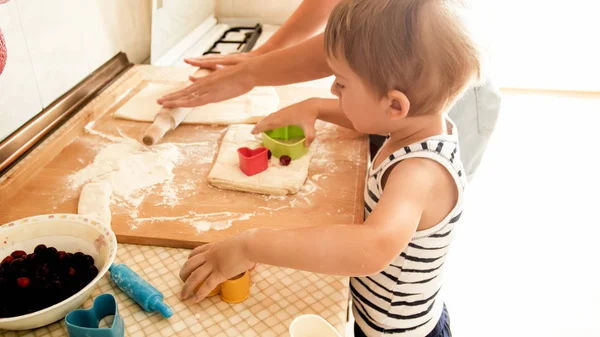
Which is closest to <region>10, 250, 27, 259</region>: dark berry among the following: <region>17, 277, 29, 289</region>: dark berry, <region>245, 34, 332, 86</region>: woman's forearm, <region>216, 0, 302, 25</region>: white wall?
<region>17, 277, 29, 289</region>: dark berry

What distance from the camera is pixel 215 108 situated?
1.41 meters

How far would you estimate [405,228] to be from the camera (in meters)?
0.67

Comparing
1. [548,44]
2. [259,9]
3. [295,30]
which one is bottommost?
[548,44]

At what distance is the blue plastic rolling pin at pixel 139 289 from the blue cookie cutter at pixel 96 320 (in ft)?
0.15

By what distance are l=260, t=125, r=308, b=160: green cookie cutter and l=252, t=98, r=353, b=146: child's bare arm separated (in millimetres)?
23

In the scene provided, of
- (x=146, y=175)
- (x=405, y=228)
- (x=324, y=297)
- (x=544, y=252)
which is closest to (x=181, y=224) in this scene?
(x=146, y=175)

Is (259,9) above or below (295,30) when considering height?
below

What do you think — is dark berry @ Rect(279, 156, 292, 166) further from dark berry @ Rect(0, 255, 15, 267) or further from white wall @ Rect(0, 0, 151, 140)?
white wall @ Rect(0, 0, 151, 140)

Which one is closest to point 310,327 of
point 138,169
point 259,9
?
point 138,169

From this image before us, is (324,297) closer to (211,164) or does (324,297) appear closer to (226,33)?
(211,164)

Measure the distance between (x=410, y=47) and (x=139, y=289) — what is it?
56 centimetres

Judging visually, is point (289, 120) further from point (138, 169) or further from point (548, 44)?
point (548, 44)

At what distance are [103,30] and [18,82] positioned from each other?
0.45m

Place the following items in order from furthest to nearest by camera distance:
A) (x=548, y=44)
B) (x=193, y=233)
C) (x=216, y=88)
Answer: (x=548, y=44)
(x=216, y=88)
(x=193, y=233)
